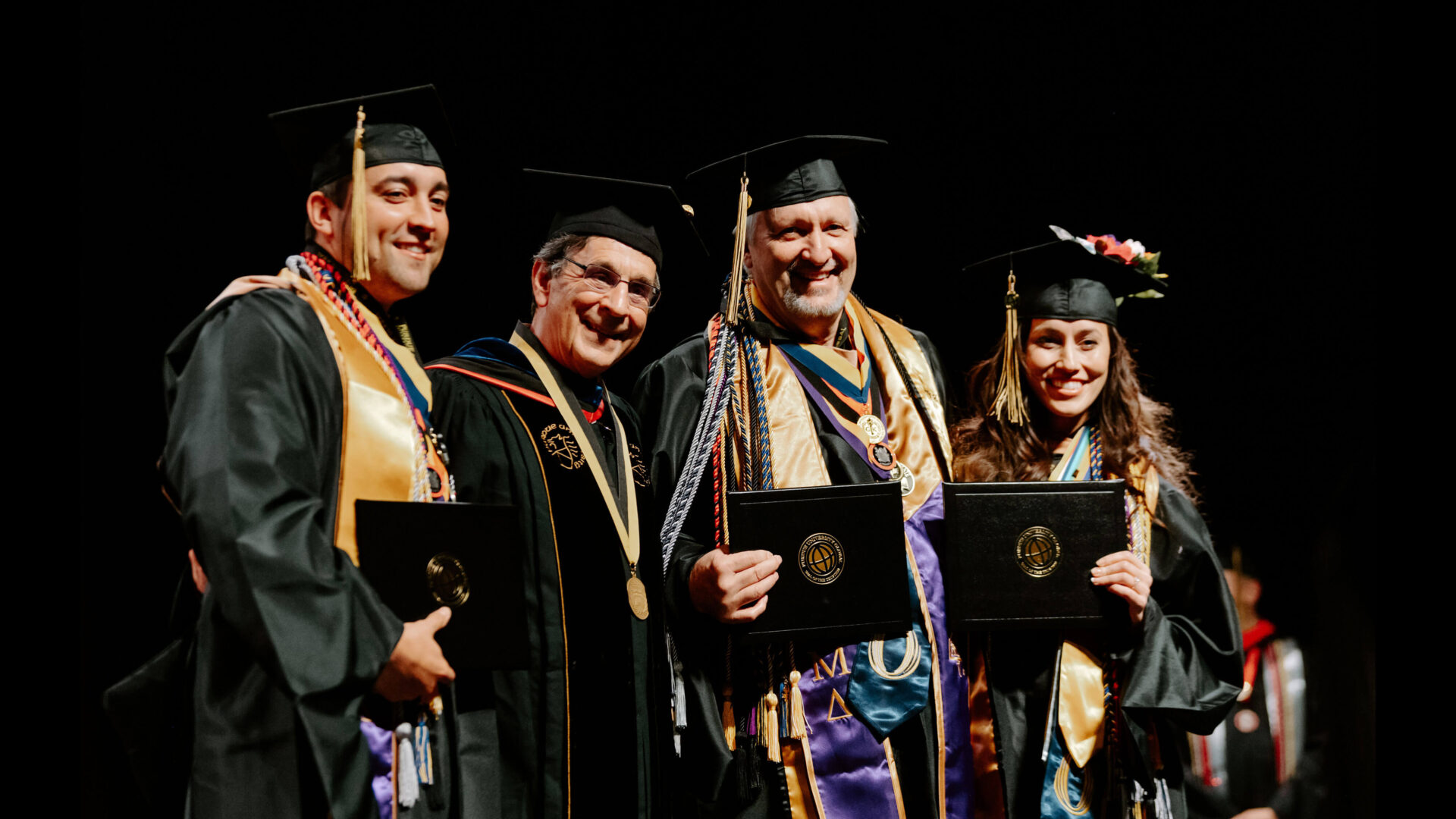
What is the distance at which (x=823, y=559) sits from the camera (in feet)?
8.60

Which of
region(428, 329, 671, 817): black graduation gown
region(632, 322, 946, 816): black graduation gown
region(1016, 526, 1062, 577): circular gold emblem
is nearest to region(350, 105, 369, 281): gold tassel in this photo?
region(428, 329, 671, 817): black graduation gown

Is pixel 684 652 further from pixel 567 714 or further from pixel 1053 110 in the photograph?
pixel 1053 110

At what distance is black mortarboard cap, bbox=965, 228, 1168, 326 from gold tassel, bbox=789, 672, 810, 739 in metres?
1.18

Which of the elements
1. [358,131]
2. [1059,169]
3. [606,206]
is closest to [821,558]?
[606,206]

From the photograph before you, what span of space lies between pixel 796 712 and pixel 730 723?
17cm

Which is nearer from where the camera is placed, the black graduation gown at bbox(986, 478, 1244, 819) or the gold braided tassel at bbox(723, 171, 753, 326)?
the black graduation gown at bbox(986, 478, 1244, 819)

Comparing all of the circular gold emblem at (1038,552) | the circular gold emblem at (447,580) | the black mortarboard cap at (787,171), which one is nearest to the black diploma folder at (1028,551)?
the circular gold emblem at (1038,552)

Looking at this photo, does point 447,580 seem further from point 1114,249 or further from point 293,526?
point 1114,249

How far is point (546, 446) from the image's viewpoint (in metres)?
2.54

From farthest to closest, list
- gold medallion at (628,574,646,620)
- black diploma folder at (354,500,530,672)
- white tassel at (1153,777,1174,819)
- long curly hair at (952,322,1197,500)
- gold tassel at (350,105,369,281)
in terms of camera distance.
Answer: long curly hair at (952,322,1197,500)
white tassel at (1153,777,1174,819)
gold medallion at (628,574,646,620)
gold tassel at (350,105,369,281)
black diploma folder at (354,500,530,672)

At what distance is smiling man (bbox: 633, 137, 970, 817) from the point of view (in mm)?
2678

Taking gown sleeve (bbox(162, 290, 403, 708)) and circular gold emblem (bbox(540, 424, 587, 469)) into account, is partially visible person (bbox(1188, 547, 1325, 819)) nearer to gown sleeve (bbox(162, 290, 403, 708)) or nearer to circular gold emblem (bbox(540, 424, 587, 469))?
circular gold emblem (bbox(540, 424, 587, 469))

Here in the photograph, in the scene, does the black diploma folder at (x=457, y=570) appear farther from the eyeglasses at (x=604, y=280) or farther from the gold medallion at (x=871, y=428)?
the gold medallion at (x=871, y=428)

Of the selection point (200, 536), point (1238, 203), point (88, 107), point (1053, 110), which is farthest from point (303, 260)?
point (1238, 203)
